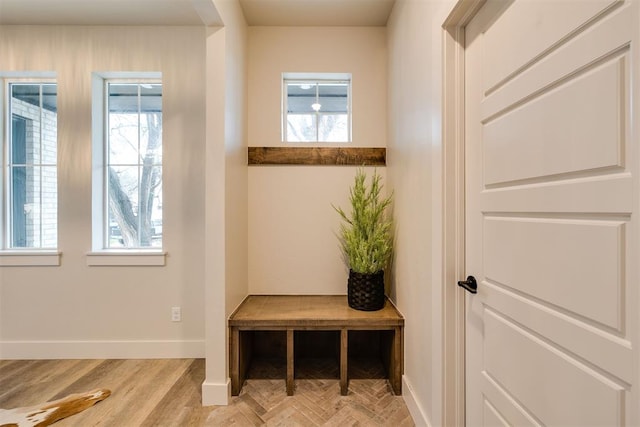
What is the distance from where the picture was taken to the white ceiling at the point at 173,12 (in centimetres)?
216

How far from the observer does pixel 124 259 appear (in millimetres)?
2393

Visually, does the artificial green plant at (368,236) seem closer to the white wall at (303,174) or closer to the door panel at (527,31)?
the white wall at (303,174)

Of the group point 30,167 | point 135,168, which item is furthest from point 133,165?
point 30,167

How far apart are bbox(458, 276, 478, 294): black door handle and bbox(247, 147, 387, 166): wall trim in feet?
4.54

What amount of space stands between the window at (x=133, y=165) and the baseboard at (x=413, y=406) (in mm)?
2216

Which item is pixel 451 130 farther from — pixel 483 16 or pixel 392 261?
pixel 392 261

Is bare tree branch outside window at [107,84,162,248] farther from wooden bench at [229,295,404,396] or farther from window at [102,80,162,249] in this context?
wooden bench at [229,295,404,396]

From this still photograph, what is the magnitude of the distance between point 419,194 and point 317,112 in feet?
4.57

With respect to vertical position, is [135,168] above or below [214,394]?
above

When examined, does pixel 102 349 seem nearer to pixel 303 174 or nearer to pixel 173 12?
pixel 303 174

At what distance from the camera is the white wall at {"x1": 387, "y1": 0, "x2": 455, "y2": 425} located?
1.34m

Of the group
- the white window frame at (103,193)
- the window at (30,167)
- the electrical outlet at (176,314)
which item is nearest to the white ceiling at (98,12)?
the white window frame at (103,193)

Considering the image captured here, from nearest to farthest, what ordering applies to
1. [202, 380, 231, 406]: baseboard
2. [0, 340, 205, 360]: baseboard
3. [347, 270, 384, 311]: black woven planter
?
[202, 380, 231, 406]: baseboard < [347, 270, 384, 311]: black woven planter < [0, 340, 205, 360]: baseboard

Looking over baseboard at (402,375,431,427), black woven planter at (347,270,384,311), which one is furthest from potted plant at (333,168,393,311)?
baseboard at (402,375,431,427)
